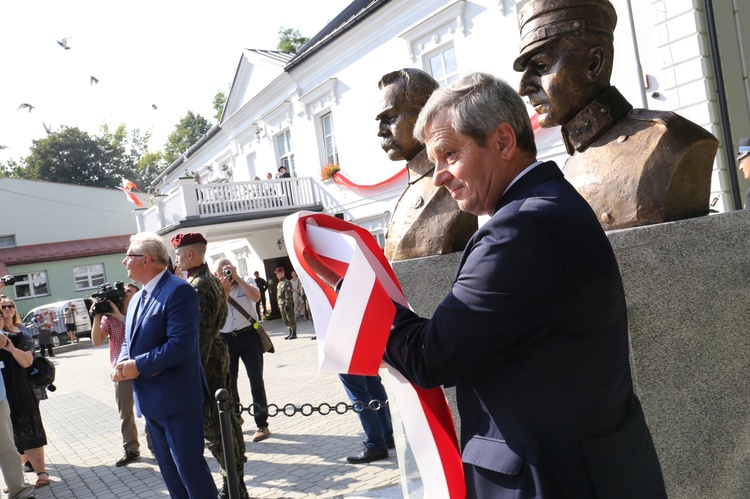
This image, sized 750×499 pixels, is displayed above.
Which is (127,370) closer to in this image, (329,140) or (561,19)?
(561,19)

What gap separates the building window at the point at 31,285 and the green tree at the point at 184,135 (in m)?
21.4

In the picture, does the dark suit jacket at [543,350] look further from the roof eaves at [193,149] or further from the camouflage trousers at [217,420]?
the roof eaves at [193,149]

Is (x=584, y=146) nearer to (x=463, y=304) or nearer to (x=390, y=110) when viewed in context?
(x=390, y=110)

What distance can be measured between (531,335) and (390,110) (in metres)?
2.38

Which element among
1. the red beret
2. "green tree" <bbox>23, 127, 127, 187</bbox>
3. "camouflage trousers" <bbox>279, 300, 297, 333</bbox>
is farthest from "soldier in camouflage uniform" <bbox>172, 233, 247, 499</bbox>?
"green tree" <bbox>23, 127, 127, 187</bbox>

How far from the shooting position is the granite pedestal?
2.32m

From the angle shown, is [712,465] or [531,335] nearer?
[531,335]

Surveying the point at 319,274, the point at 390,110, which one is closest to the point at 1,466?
the point at 390,110

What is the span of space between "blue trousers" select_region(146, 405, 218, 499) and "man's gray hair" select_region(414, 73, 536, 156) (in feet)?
9.33

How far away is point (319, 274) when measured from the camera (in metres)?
1.78

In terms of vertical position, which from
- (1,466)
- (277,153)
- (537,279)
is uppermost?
(277,153)

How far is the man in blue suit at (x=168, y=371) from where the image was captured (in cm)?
362

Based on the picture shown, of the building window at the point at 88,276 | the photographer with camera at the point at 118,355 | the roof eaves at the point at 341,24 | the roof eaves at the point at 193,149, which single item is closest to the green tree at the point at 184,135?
the roof eaves at the point at 193,149

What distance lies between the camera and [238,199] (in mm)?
19891
